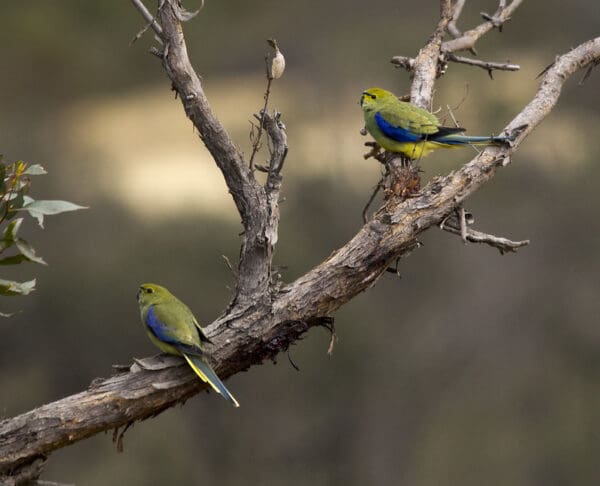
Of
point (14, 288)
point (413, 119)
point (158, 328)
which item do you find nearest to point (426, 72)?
point (413, 119)

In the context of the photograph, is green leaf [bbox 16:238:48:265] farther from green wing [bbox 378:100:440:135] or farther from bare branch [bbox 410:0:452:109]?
bare branch [bbox 410:0:452:109]

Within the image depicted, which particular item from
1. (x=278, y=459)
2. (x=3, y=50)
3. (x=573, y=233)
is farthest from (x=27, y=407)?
(x=573, y=233)

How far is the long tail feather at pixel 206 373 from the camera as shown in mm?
3730

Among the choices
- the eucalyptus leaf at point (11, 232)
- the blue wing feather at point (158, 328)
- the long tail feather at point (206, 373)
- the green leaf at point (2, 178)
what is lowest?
the long tail feather at point (206, 373)

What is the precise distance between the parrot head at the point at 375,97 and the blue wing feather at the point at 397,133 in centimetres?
28

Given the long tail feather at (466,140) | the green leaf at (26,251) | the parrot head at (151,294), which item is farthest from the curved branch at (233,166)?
the long tail feather at (466,140)

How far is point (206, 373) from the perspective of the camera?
12.3 feet

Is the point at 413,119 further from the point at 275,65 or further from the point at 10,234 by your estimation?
the point at 10,234

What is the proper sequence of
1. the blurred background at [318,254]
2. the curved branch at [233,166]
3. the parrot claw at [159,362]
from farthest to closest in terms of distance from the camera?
1. the blurred background at [318,254]
2. the curved branch at [233,166]
3. the parrot claw at [159,362]

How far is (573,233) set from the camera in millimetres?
14195

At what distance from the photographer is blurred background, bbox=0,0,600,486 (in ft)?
40.6

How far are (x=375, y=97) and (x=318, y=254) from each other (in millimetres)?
7252

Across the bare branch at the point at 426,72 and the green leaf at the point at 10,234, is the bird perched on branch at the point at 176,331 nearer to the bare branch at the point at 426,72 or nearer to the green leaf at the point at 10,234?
the green leaf at the point at 10,234

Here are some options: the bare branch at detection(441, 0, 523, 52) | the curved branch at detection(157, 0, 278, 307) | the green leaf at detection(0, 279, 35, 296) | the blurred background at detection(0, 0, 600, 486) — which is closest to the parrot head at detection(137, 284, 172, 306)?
the curved branch at detection(157, 0, 278, 307)
